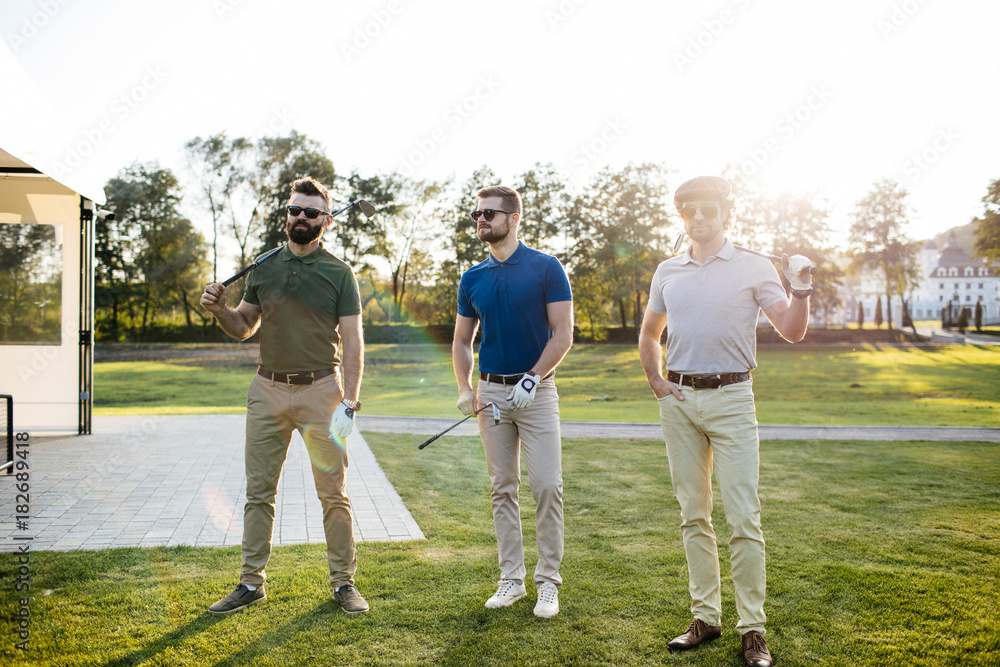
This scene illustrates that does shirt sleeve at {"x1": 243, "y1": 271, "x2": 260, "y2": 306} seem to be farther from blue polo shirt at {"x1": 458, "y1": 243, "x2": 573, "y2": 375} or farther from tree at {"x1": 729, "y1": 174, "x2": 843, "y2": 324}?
tree at {"x1": 729, "y1": 174, "x2": 843, "y2": 324}

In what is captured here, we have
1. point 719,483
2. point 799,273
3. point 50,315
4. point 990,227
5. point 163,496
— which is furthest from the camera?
point 990,227

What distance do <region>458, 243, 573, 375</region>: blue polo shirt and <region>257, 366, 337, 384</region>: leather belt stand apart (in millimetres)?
819

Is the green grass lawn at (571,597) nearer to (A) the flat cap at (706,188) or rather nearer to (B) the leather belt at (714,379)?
(B) the leather belt at (714,379)

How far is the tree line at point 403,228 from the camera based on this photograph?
37312 mm

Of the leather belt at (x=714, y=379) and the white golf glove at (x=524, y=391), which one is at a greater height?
the leather belt at (x=714, y=379)

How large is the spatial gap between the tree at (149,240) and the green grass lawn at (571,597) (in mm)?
38311

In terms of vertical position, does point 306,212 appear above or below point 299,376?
above

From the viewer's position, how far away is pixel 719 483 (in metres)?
2.88

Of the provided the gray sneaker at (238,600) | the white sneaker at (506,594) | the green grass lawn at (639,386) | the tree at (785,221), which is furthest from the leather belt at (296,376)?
the tree at (785,221)

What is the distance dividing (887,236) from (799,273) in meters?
48.6

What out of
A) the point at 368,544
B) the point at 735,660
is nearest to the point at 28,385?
the point at 368,544

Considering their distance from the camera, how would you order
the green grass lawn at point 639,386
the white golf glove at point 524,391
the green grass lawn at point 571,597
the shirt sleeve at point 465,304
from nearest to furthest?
1. the green grass lawn at point 571,597
2. the white golf glove at point 524,391
3. the shirt sleeve at point 465,304
4. the green grass lawn at point 639,386

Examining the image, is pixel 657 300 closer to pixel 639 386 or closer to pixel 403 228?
pixel 639 386

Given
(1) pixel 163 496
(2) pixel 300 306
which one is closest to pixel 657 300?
(2) pixel 300 306
